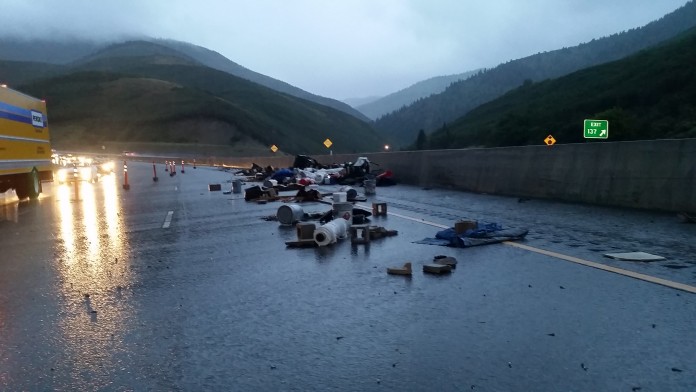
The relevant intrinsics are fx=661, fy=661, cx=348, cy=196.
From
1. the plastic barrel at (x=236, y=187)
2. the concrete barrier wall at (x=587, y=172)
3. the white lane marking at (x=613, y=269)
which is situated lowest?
the plastic barrel at (x=236, y=187)

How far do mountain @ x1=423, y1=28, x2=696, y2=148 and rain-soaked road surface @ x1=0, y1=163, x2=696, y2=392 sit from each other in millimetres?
71899

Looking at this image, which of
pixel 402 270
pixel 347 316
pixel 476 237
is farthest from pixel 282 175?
pixel 347 316

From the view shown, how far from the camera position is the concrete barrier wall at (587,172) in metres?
11.8

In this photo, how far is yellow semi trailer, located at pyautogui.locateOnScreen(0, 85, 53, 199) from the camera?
20359mm

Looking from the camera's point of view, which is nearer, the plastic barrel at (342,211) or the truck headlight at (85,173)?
the plastic barrel at (342,211)

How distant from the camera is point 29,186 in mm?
23109

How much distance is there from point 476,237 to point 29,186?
734 inches

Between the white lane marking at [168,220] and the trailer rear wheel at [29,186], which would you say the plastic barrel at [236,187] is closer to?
the white lane marking at [168,220]

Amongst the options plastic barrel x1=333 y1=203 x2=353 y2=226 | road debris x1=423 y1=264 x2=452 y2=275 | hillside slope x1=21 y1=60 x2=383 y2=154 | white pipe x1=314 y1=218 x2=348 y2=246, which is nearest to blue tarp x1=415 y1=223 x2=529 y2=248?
white pipe x1=314 y1=218 x2=348 y2=246

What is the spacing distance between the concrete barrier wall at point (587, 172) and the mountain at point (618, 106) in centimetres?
6115

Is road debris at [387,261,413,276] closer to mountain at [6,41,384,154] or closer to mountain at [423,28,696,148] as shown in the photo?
mountain at [423,28,696,148]

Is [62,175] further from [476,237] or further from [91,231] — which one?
[476,237]

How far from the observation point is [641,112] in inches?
4200

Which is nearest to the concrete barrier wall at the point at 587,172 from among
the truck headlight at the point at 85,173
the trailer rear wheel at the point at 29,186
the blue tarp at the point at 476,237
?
the blue tarp at the point at 476,237
